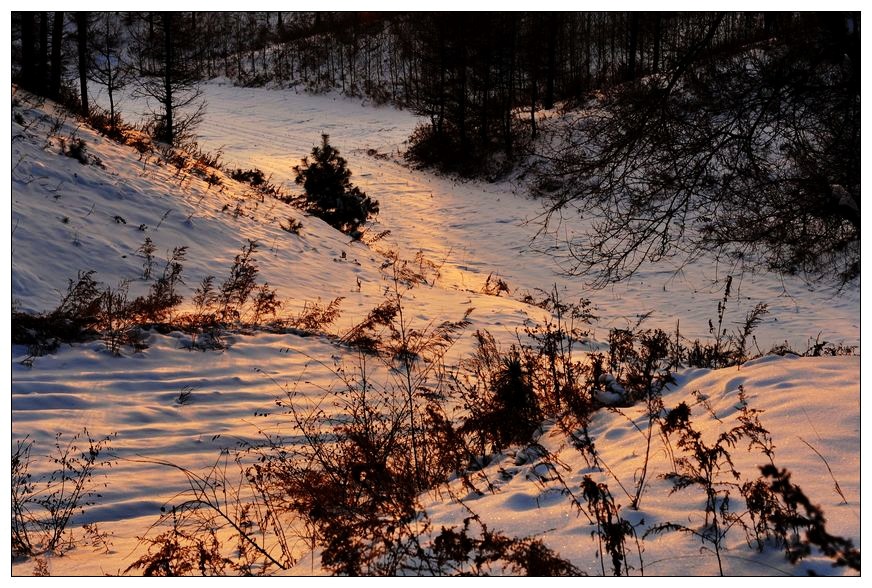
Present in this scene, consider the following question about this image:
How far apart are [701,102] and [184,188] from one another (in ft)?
36.2

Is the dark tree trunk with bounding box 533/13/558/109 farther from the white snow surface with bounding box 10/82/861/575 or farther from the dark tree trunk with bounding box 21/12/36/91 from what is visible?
the dark tree trunk with bounding box 21/12/36/91

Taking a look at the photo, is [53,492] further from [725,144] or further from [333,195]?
[333,195]

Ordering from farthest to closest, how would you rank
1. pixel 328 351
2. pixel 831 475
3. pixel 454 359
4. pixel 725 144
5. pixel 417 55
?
pixel 417 55 → pixel 454 359 → pixel 328 351 → pixel 725 144 → pixel 831 475

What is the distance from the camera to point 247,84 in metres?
39.2

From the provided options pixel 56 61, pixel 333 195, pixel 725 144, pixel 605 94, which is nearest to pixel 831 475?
pixel 725 144

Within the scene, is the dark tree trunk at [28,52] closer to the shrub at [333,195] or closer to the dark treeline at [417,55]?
the dark treeline at [417,55]

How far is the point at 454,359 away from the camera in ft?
26.8

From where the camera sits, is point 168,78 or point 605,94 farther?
point 168,78

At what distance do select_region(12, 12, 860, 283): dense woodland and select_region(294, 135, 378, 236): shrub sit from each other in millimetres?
5033

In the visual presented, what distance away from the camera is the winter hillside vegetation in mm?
3383

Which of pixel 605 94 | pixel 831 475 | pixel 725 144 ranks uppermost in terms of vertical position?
pixel 605 94

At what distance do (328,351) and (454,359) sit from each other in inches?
64.9

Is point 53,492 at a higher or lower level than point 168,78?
lower

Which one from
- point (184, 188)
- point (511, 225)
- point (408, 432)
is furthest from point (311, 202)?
point (408, 432)
